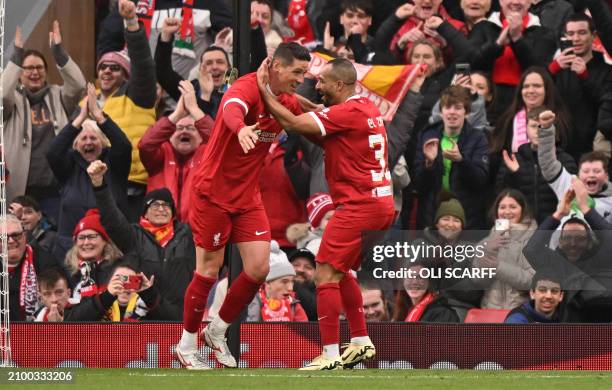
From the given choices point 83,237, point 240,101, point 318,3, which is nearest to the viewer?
point 240,101

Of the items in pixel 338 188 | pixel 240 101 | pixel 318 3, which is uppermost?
pixel 318 3

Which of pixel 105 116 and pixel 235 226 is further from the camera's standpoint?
pixel 105 116

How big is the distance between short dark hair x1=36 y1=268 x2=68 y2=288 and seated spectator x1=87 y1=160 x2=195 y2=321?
552 mm

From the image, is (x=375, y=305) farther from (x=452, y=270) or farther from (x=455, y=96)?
(x=455, y=96)

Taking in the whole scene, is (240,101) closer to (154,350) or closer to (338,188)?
(338,188)

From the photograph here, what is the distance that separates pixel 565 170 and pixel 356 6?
289cm

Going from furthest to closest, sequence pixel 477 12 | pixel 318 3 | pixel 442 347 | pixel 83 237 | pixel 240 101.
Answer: pixel 318 3
pixel 477 12
pixel 83 237
pixel 442 347
pixel 240 101

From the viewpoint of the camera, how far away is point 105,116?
1188cm

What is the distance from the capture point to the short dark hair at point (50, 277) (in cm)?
1109

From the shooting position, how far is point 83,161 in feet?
39.1

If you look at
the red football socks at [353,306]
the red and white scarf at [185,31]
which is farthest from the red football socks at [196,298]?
the red and white scarf at [185,31]

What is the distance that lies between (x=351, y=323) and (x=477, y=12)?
4853mm

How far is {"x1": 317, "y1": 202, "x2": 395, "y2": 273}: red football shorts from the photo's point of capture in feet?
28.2

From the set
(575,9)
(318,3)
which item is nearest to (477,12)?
(575,9)
